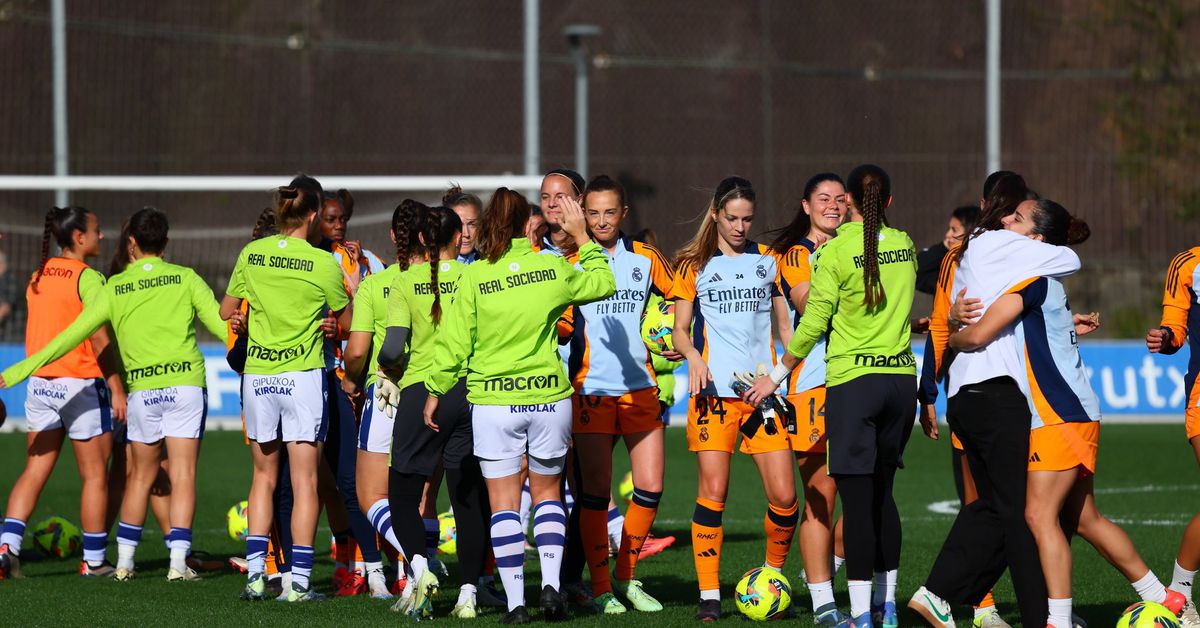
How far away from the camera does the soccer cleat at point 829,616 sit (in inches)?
253

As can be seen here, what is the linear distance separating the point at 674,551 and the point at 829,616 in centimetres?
288

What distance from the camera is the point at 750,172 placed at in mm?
19078

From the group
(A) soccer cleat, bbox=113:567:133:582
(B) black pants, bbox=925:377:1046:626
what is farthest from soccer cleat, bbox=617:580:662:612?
(A) soccer cleat, bbox=113:567:133:582

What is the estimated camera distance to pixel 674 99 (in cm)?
1969

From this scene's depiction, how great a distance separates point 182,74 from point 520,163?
4503 millimetres

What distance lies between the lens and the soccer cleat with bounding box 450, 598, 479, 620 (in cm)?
674

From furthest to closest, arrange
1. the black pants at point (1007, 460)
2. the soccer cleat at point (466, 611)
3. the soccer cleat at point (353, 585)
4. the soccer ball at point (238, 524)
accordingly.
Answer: the soccer ball at point (238, 524)
the soccer cleat at point (353, 585)
the soccer cleat at point (466, 611)
the black pants at point (1007, 460)

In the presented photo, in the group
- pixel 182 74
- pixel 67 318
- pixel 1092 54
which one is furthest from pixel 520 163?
pixel 67 318

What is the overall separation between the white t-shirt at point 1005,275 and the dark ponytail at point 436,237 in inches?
94.9

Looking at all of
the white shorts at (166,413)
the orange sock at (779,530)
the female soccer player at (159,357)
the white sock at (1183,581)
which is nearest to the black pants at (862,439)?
the orange sock at (779,530)

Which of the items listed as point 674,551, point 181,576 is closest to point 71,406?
point 181,576

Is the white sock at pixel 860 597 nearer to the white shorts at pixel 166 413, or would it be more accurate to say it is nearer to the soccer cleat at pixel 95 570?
the white shorts at pixel 166 413

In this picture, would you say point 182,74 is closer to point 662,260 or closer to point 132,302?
point 132,302

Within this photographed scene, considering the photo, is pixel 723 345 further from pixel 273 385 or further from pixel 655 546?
pixel 655 546
